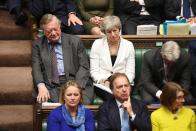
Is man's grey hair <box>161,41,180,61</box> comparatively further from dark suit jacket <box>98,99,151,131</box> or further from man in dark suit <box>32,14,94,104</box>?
man in dark suit <box>32,14,94,104</box>

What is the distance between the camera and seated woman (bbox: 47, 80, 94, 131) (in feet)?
12.7

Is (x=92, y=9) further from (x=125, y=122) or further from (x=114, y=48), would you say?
(x=125, y=122)

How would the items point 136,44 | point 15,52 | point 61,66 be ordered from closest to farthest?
point 61,66, point 136,44, point 15,52

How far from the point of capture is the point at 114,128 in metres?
3.93

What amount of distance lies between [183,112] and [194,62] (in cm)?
86

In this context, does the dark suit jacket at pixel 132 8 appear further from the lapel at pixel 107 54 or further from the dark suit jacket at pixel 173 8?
the lapel at pixel 107 54

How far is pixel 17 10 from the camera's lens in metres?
5.58

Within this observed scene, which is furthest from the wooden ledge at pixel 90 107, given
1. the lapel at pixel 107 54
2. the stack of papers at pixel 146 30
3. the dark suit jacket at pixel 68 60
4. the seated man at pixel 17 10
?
the seated man at pixel 17 10

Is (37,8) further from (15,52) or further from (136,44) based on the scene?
(136,44)

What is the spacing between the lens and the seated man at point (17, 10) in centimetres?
555

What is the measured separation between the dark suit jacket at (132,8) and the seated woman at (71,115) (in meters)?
1.78

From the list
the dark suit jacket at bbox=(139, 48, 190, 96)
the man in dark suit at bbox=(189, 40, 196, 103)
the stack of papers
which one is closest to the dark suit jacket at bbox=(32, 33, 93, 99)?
the dark suit jacket at bbox=(139, 48, 190, 96)

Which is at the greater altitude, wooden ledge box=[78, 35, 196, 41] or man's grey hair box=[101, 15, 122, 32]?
man's grey hair box=[101, 15, 122, 32]

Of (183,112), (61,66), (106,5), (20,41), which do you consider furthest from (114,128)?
(20,41)
